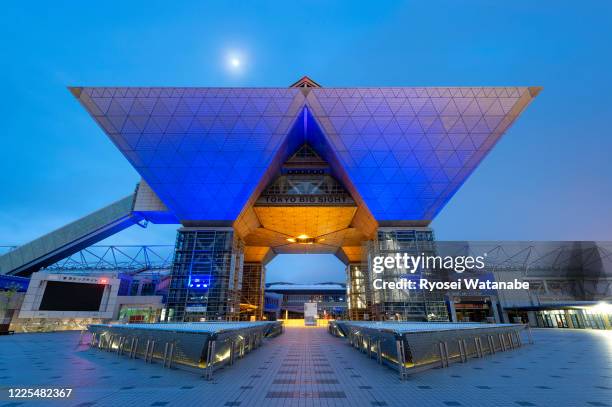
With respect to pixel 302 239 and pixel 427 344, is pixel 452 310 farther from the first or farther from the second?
pixel 427 344

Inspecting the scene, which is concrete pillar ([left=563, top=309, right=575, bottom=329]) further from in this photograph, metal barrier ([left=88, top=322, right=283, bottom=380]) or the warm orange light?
metal barrier ([left=88, top=322, right=283, bottom=380])

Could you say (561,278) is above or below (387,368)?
above

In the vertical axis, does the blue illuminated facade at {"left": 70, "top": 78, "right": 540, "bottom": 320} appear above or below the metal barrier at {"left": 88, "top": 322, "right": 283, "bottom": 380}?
above

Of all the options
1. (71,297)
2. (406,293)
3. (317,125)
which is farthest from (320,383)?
(71,297)

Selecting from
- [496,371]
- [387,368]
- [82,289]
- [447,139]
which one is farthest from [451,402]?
[82,289]

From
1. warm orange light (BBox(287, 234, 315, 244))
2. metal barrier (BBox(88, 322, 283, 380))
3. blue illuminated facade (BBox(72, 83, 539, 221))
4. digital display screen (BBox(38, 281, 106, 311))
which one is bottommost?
metal barrier (BBox(88, 322, 283, 380))

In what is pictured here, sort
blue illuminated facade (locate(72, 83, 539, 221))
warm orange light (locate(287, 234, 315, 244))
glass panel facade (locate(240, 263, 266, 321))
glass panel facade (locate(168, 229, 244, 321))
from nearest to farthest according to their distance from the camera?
blue illuminated facade (locate(72, 83, 539, 221)) < glass panel facade (locate(168, 229, 244, 321)) < warm orange light (locate(287, 234, 315, 244)) < glass panel facade (locate(240, 263, 266, 321))

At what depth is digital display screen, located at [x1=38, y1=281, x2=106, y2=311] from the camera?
112 ft

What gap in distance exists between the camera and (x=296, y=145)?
40.4 m

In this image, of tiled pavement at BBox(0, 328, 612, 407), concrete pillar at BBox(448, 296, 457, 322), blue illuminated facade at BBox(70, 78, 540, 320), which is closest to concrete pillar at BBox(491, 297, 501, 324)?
concrete pillar at BBox(448, 296, 457, 322)

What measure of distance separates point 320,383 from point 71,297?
43255mm

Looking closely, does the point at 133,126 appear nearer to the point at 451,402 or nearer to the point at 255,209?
the point at 255,209

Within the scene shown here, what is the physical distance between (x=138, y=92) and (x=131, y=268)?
52.2 metres

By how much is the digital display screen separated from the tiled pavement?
100ft
